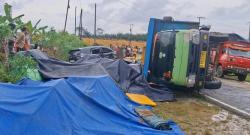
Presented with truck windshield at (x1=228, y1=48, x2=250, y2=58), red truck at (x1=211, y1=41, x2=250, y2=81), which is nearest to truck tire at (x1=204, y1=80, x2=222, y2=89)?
red truck at (x1=211, y1=41, x2=250, y2=81)

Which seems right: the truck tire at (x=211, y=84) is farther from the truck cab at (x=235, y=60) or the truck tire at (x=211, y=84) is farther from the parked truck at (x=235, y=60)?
the truck cab at (x=235, y=60)

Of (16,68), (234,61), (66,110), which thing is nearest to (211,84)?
(16,68)

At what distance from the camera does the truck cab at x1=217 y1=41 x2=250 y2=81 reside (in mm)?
26609

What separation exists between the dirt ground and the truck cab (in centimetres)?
1265

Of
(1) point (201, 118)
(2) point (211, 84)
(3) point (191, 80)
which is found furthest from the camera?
(2) point (211, 84)

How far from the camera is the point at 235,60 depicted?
26703 mm

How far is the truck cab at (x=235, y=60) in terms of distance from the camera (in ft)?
87.3

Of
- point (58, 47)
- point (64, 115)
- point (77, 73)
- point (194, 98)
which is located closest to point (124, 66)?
point (194, 98)

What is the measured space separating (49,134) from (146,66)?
9.13 m

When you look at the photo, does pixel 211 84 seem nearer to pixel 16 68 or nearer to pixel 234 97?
pixel 234 97

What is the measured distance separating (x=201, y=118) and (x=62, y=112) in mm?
4799

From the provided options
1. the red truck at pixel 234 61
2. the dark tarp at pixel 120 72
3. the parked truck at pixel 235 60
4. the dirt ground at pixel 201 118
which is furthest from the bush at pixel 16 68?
the red truck at pixel 234 61

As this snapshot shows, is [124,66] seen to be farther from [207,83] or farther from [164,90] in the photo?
[207,83]

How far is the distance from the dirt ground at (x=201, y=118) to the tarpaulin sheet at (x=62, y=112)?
1.35 m
